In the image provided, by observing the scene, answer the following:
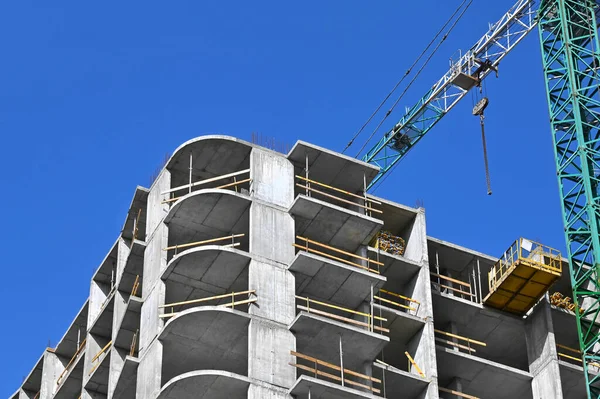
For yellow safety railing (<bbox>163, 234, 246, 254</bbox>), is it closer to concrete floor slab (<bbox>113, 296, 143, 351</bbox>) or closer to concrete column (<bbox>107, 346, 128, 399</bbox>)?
concrete floor slab (<bbox>113, 296, 143, 351</bbox>)

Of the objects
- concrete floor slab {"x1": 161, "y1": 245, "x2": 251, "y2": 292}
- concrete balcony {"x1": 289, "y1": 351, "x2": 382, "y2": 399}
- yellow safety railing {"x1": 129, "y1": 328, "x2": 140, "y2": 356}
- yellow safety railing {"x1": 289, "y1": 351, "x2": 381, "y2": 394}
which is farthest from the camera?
yellow safety railing {"x1": 129, "y1": 328, "x2": 140, "y2": 356}

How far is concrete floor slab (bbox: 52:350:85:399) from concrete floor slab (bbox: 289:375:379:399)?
17.6 m

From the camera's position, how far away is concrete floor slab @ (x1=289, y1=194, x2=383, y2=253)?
74.8 metres

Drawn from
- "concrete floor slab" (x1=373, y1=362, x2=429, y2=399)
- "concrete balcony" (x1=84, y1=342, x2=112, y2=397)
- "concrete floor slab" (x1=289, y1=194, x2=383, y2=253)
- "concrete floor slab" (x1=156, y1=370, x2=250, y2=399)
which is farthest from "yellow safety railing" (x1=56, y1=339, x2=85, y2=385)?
"concrete floor slab" (x1=373, y1=362, x2=429, y2=399)

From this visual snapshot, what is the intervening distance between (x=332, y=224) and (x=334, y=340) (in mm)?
6729

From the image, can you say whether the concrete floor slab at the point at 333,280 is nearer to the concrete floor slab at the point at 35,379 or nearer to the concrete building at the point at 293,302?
the concrete building at the point at 293,302

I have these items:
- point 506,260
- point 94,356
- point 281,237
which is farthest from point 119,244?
point 506,260

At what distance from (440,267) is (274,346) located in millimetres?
15099

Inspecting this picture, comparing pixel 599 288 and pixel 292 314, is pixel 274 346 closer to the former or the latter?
pixel 292 314

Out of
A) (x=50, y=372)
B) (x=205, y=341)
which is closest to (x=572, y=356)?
(x=205, y=341)

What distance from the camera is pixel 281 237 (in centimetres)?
7369

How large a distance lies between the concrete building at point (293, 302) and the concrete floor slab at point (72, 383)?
9cm

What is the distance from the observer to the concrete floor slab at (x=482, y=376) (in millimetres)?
77062

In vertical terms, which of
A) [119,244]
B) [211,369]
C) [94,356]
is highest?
[119,244]
